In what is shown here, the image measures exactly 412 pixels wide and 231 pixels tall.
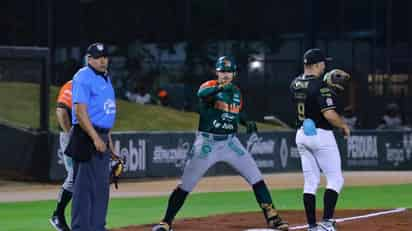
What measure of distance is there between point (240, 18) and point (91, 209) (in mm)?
23935

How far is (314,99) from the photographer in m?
11.5

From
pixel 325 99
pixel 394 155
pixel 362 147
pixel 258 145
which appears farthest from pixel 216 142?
pixel 394 155

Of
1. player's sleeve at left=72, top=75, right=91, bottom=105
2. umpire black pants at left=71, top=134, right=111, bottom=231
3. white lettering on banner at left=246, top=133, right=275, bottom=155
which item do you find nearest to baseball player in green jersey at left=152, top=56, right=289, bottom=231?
umpire black pants at left=71, top=134, right=111, bottom=231

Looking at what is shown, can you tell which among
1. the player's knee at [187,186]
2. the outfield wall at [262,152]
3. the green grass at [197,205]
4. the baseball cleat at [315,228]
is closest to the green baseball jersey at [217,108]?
the player's knee at [187,186]

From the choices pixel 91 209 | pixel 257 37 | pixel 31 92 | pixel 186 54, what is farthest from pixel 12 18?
pixel 91 209

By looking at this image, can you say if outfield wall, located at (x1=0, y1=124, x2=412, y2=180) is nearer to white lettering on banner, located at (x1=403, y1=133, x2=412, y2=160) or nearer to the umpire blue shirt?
white lettering on banner, located at (x1=403, y1=133, x2=412, y2=160)

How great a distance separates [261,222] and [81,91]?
14.3ft

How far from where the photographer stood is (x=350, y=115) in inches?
1203

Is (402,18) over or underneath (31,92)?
over

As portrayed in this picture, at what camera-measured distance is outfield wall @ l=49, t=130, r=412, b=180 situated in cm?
2245

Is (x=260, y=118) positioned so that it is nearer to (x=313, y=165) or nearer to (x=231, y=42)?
(x=231, y=42)

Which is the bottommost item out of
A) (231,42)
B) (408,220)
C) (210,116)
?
(408,220)

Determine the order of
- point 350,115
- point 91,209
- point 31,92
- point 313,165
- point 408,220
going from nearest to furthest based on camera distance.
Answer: point 91,209 → point 313,165 → point 408,220 → point 31,92 → point 350,115

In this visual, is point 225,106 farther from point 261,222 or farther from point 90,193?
point 90,193
